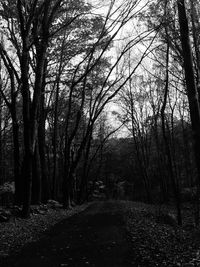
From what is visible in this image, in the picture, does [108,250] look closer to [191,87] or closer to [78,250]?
[78,250]

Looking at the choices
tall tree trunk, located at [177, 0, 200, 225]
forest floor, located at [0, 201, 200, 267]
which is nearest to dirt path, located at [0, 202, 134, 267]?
forest floor, located at [0, 201, 200, 267]

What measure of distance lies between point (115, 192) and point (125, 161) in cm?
666

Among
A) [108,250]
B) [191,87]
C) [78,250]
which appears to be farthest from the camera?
[191,87]

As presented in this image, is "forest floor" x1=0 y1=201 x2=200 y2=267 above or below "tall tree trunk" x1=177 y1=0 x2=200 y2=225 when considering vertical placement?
below

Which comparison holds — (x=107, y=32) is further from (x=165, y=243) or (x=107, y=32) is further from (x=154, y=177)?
(x=154, y=177)

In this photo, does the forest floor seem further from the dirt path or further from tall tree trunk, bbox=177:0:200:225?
tall tree trunk, bbox=177:0:200:225

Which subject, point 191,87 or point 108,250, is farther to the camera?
point 191,87

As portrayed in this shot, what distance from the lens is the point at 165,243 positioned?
25.7ft

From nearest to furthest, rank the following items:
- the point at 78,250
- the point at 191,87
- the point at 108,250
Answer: the point at 108,250, the point at 78,250, the point at 191,87

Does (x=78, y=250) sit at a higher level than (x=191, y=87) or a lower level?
lower

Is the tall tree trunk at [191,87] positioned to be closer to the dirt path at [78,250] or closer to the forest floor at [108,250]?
the forest floor at [108,250]

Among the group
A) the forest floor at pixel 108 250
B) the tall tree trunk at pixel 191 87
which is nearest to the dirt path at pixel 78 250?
the forest floor at pixel 108 250

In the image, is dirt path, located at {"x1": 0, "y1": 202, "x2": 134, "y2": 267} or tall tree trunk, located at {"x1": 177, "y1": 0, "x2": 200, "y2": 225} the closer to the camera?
dirt path, located at {"x1": 0, "y1": 202, "x2": 134, "y2": 267}

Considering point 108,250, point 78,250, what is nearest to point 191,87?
point 108,250
